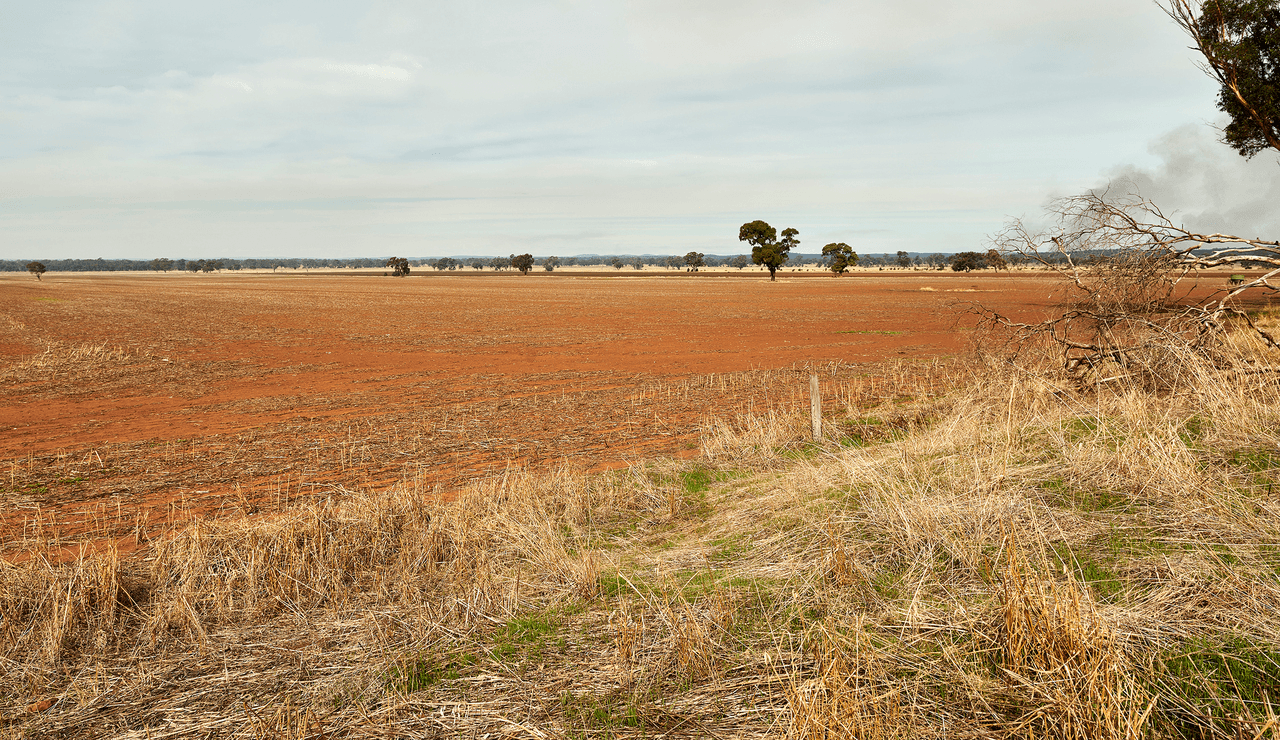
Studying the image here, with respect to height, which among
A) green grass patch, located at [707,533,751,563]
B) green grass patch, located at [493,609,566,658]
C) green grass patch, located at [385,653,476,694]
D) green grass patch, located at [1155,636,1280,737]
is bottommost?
green grass patch, located at [385,653,476,694]

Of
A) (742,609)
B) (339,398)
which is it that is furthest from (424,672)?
(339,398)

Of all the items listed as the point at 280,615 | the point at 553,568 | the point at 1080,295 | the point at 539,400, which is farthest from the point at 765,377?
the point at 280,615

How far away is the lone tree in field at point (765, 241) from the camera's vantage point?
10025 cm

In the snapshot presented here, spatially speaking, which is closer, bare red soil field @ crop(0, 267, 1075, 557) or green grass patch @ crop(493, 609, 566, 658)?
green grass patch @ crop(493, 609, 566, 658)

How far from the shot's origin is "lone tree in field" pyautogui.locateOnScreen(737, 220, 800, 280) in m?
100

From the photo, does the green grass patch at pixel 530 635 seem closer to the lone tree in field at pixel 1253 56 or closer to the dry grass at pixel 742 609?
the dry grass at pixel 742 609

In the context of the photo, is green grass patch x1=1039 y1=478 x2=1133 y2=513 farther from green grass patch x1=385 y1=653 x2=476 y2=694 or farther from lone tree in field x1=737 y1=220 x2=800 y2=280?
lone tree in field x1=737 y1=220 x2=800 y2=280

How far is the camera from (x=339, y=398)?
17.3m

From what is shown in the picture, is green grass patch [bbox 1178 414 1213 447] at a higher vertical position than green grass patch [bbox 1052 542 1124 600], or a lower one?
higher

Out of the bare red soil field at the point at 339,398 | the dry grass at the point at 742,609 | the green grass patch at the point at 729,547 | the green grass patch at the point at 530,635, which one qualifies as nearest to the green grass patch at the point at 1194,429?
the dry grass at the point at 742,609

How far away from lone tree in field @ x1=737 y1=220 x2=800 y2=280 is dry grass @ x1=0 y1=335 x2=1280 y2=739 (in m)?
94.3

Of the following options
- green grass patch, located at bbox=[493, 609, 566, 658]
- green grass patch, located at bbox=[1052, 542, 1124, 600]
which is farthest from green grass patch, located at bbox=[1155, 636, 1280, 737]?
green grass patch, located at bbox=[493, 609, 566, 658]

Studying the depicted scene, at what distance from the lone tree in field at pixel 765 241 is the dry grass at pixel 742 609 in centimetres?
9427

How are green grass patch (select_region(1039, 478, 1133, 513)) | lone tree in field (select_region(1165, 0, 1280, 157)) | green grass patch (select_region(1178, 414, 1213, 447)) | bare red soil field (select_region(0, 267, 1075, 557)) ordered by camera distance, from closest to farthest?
green grass patch (select_region(1039, 478, 1133, 513))
green grass patch (select_region(1178, 414, 1213, 447))
bare red soil field (select_region(0, 267, 1075, 557))
lone tree in field (select_region(1165, 0, 1280, 157))
